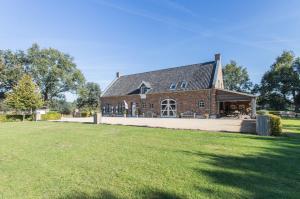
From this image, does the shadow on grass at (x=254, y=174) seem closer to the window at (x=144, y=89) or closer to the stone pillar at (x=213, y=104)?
the stone pillar at (x=213, y=104)

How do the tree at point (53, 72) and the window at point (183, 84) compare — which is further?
the tree at point (53, 72)

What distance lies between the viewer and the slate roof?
89.3 feet

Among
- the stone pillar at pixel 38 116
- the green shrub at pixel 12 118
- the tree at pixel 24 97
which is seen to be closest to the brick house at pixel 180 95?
the stone pillar at pixel 38 116

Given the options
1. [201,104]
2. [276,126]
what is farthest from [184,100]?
[276,126]

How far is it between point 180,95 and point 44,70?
28.5 metres

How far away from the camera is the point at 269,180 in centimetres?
400

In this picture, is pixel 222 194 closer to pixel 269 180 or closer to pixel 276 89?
pixel 269 180

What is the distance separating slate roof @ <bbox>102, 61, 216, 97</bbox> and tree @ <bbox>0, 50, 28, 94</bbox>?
1686cm

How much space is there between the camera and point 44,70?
4059 cm

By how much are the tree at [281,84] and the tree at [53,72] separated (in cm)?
4419

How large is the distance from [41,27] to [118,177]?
820 inches

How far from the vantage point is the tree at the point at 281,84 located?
46.7m

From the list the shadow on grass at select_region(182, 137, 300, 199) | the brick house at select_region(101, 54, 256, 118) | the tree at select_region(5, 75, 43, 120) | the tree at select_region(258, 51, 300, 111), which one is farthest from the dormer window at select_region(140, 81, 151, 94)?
the tree at select_region(258, 51, 300, 111)

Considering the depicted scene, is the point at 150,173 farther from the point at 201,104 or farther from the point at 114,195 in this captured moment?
the point at 201,104
